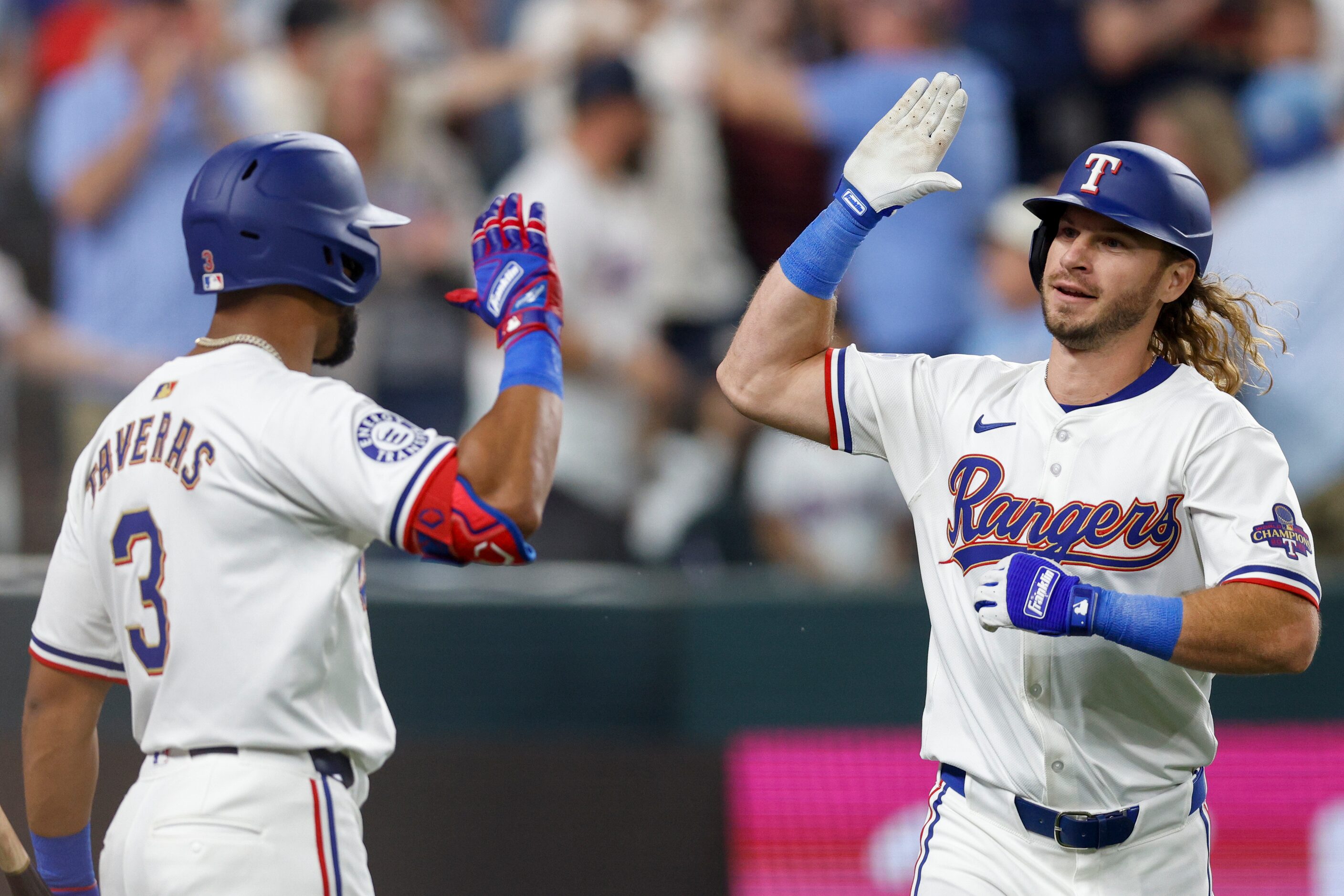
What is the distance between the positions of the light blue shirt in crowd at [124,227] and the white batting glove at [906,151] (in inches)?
160

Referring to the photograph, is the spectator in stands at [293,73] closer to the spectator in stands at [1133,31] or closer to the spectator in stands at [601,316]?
A: the spectator in stands at [601,316]

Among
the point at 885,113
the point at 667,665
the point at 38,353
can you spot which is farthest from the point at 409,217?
the point at 667,665

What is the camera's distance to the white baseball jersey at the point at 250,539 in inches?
100.0

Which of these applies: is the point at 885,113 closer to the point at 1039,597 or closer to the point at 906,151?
the point at 906,151

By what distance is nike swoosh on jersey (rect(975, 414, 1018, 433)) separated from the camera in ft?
10.6

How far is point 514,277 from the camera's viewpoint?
109 inches

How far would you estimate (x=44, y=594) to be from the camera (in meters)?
2.95

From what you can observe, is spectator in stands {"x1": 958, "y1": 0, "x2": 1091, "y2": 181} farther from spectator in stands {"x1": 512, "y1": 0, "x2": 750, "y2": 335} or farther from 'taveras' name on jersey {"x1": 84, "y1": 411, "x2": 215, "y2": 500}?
'taveras' name on jersey {"x1": 84, "y1": 411, "x2": 215, "y2": 500}

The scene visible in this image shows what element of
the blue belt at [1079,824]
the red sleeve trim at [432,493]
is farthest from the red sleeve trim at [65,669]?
the blue belt at [1079,824]

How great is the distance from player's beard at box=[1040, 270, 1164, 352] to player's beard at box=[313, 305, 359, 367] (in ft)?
4.79

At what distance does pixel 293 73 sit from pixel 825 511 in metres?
3.18

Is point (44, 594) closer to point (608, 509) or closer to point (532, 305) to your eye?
point (532, 305)

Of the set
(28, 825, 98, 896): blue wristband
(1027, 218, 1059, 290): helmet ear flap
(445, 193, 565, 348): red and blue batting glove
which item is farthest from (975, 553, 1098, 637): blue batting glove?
(28, 825, 98, 896): blue wristband

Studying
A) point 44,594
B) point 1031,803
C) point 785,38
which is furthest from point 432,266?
point 1031,803
